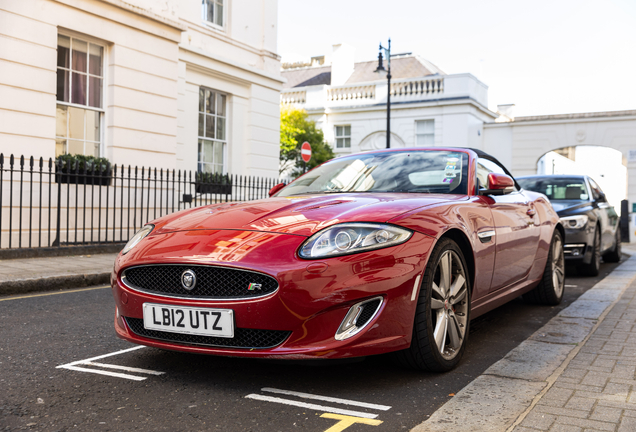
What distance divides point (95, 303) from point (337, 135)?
29.3 metres

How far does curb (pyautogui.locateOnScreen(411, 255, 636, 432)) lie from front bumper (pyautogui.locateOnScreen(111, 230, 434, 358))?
0.46m

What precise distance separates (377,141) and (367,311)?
101 feet

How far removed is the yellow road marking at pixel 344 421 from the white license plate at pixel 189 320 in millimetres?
611

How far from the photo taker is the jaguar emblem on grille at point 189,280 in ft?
9.72

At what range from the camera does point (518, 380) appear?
3197mm

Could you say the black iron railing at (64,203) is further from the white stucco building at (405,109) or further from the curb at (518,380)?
the white stucco building at (405,109)

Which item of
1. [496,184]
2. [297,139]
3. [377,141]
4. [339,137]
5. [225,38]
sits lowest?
[496,184]

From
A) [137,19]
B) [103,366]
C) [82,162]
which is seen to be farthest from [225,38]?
[103,366]

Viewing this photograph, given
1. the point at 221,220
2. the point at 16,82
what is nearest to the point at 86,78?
the point at 16,82

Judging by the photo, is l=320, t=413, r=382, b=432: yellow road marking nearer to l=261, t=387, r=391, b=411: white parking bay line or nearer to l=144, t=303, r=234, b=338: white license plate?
l=261, t=387, r=391, b=411: white parking bay line

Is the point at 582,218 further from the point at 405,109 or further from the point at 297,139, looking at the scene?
the point at 405,109

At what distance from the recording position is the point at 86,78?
11094 millimetres

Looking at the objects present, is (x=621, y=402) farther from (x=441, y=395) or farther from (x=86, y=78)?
(x=86, y=78)

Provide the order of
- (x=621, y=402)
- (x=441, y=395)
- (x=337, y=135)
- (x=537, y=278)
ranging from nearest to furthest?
(x=621, y=402) → (x=441, y=395) → (x=537, y=278) → (x=337, y=135)
